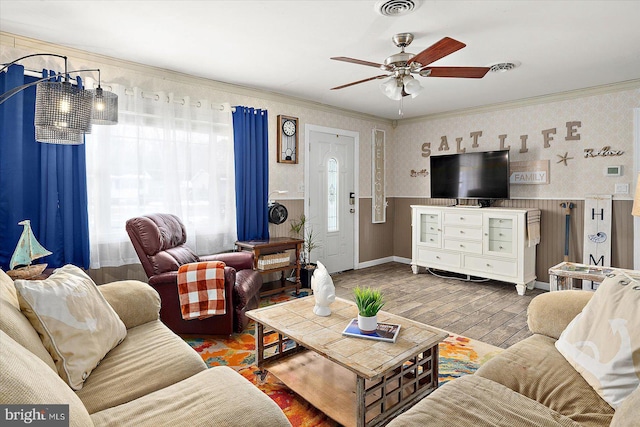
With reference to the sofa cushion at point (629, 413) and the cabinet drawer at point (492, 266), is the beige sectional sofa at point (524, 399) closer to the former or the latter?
the sofa cushion at point (629, 413)

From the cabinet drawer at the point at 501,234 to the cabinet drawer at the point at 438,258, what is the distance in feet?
1.79

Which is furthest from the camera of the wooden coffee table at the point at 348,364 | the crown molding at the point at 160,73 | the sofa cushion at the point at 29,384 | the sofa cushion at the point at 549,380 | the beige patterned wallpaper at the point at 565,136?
the beige patterned wallpaper at the point at 565,136

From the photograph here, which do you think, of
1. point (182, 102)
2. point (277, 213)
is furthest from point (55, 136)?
point (277, 213)

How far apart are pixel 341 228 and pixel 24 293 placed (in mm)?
4207

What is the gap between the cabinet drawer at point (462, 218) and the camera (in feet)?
15.3

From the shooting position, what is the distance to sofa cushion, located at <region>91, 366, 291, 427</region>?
118 centimetres

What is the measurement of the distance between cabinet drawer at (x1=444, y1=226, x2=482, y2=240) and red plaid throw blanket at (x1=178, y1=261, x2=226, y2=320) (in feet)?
11.1

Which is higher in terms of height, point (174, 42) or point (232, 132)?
point (174, 42)

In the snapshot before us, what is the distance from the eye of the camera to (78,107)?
204 cm

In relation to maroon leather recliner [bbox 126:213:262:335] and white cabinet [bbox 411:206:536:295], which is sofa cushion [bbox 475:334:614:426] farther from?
white cabinet [bbox 411:206:536:295]

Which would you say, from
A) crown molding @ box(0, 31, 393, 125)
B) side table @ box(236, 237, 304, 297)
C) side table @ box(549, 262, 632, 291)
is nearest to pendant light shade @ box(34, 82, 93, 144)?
crown molding @ box(0, 31, 393, 125)

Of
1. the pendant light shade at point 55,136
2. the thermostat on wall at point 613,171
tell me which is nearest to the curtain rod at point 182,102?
the pendant light shade at point 55,136

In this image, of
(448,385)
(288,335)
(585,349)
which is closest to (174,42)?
(288,335)

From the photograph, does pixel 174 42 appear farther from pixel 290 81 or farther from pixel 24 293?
pixel 24 293
